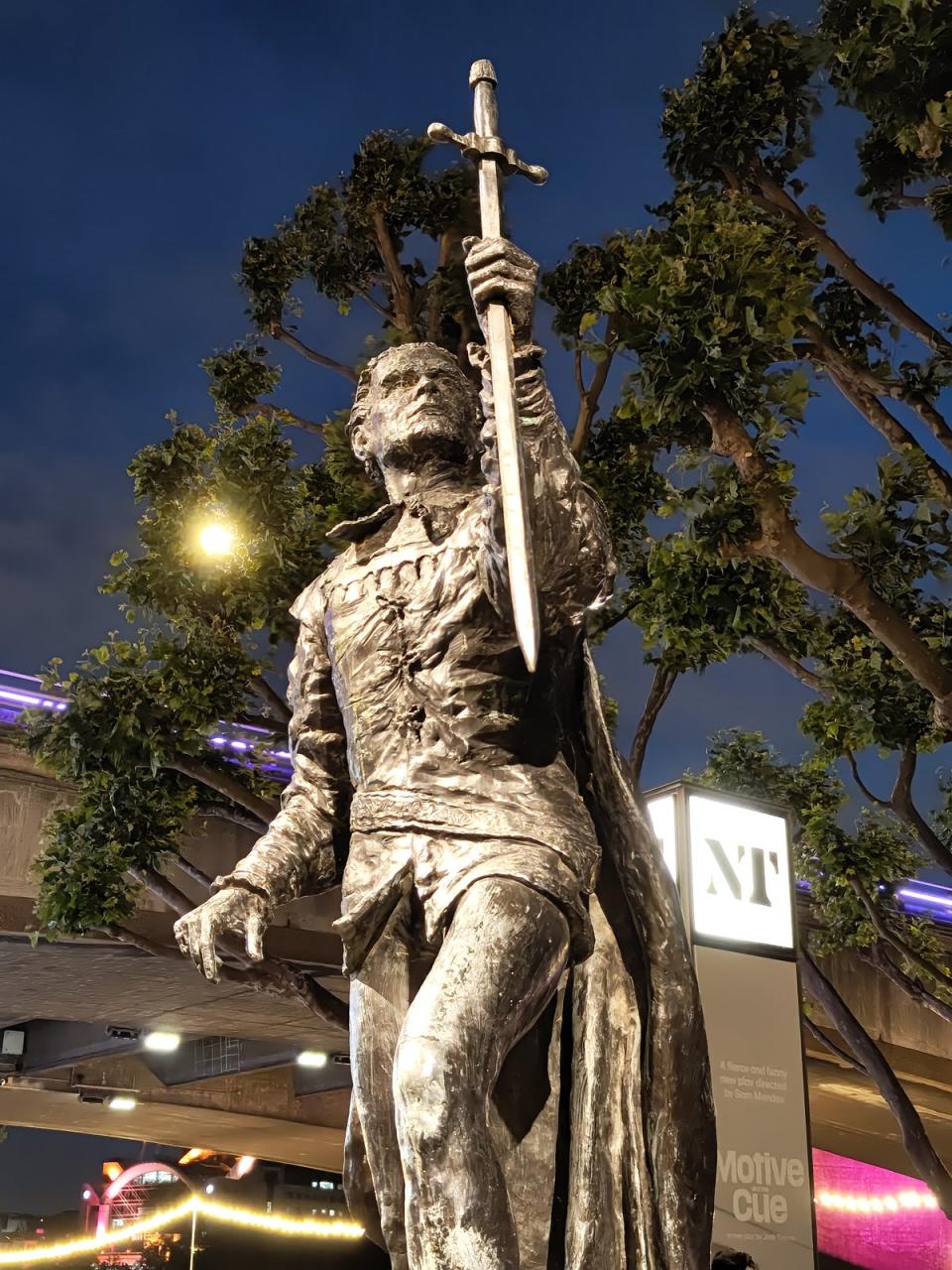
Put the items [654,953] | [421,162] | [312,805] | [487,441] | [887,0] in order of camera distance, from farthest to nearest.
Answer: [421,162] < [887,0] < [312,805] < [654,953] < [487,441]

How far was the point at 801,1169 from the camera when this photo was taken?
9.75 metres

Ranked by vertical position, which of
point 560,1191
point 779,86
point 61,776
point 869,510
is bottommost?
point 560,1191

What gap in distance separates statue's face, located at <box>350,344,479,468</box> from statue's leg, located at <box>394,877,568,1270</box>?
1338mm

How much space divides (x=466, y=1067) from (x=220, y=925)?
730mm

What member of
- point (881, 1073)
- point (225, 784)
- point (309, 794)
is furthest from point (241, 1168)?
point (309, 794)

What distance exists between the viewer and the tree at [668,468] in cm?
Answer: 971

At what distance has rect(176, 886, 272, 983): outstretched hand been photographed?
11.1 feet

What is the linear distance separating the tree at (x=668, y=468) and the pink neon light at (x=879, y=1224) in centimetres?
1801

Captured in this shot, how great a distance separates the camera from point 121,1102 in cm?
2497

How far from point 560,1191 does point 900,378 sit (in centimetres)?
873

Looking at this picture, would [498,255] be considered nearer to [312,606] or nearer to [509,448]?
[509,448]

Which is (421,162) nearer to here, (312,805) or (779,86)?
(779,86)

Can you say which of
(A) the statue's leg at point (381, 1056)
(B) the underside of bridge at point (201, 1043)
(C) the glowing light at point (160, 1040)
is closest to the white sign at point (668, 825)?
(B) the underside of bridge at point (201, 1043)

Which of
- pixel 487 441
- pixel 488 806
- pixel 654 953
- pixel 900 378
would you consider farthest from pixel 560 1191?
pixel 900 378
